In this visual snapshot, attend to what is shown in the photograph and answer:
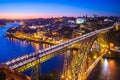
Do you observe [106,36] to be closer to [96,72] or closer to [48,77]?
[96,72]

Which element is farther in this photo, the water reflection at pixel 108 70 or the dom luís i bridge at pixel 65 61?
the water reflection at pixel 108 70

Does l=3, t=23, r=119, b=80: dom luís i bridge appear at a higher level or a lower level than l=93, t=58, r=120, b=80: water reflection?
higher

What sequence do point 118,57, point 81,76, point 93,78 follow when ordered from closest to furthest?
point 81,76, point 93,78, point 118,57

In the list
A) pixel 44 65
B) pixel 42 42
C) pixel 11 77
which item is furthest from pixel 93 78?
pixel 42 42

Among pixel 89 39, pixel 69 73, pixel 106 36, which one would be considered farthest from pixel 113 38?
pixel 69 73

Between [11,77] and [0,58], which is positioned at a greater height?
[11,77]

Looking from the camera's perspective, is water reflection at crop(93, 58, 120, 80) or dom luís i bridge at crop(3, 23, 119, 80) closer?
dom luís i bridge at crop(3, 23, 119, 80)

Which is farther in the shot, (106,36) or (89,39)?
(106,36)

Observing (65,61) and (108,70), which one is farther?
(108,70)

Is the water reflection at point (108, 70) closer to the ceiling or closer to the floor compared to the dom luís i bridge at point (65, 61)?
closer to the floor

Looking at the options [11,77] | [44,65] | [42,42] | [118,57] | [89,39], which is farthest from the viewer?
[42,42]

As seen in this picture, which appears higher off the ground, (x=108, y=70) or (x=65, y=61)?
(x=65, y=61)
